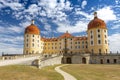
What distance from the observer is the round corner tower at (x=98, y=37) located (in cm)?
7988

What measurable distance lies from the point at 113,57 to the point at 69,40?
29.6 meters

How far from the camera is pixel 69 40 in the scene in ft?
314

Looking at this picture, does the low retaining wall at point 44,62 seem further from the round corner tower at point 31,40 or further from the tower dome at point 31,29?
the tower dome at point 31,29

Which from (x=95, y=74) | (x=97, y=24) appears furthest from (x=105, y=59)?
(x=95, y=74)

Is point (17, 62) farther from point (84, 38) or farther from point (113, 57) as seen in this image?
point (84, 38)

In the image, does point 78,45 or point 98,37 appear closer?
point 98,37

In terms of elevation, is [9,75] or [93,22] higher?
[93,22]

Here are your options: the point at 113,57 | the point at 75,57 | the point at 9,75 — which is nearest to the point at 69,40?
the point at 75,57

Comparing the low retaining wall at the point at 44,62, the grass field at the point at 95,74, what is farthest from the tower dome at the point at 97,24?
the grass field at the point at 95,74

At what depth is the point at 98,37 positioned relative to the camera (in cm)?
8156

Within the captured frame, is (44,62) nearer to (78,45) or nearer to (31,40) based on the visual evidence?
(31,40)

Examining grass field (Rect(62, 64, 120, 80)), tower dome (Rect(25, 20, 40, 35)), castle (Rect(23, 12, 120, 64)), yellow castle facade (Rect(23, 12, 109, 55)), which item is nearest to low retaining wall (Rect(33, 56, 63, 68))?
grass field (Rect(62, 64, 120, 80))

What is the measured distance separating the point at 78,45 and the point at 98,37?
16.8 m

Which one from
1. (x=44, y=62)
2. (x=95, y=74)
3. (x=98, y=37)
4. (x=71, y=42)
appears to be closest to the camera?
(x=95, y=74)
